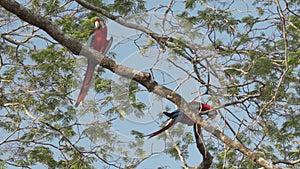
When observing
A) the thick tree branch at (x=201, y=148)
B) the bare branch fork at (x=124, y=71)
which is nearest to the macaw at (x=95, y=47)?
the bare branch fork at (x=124, y=71)

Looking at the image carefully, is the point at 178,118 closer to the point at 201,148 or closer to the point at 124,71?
the point at 124,71

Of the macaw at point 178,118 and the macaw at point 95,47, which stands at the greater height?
the macaw at point 95,47

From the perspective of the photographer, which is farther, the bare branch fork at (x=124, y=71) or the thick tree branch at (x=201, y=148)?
the thick tree branch at (x=201, y=148)

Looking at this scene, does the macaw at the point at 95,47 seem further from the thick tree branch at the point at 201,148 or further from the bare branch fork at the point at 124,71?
the thick tree branch at the point at 201,148

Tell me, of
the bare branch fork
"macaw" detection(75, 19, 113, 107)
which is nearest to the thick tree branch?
the bare branch fork

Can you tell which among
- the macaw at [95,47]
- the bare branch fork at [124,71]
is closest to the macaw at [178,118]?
the bare branch fork at [124,71]

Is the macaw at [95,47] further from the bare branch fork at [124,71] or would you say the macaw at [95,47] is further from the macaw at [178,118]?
the macaw at [178,118]

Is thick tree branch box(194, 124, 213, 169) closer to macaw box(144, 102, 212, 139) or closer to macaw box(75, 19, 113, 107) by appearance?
macaw box(144, 102, 212, 139)

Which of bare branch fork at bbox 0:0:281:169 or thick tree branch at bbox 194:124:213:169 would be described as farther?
thick tree branch at bbox 194:124:213:169

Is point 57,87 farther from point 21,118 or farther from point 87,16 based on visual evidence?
point 87,16

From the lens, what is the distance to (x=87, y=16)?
3.09m

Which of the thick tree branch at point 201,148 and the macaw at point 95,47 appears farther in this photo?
the thick tree branch at point 201,148

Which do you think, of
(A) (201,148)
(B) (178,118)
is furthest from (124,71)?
(A) (201,148)

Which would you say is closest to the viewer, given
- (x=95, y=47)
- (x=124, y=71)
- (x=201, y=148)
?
(x=124, y=71)
